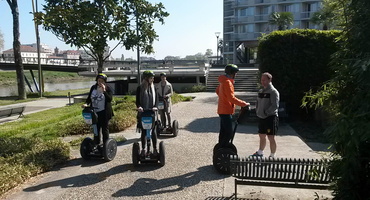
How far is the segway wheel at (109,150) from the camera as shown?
5.75 metres

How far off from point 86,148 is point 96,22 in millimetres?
3390

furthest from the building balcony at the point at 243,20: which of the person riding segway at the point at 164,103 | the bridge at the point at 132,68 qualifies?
the person riding segway at the point at 164,103

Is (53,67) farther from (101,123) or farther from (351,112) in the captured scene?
(351,112)

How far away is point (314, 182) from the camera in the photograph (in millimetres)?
3814

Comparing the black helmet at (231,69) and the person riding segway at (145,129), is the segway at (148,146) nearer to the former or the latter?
the person riding segway at (145,129)

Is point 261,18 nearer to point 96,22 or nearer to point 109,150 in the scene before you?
point 96,22

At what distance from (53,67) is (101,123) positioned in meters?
36.8

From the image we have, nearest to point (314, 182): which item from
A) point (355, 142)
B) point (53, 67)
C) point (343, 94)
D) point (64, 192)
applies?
point (343, 94)

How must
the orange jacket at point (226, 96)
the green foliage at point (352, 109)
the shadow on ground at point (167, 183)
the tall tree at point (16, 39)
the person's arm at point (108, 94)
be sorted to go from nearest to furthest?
1. the green foliage at point (352, 109)
2. the shadow on ground at point (167, 183)
3. the orange jacket at point (226, 96)
4. the person's arm at point (108, 94)
5. the tall tree at point (16, 39)

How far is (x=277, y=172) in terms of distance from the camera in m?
3.97

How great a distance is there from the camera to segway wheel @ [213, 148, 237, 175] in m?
4.98

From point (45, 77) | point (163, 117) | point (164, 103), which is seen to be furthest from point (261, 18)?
point (164, 103)

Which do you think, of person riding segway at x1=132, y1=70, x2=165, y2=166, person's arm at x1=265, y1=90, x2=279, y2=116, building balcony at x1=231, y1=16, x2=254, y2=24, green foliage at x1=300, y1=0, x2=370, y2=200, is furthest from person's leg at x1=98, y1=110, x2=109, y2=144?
building balcony at x1=231, y1=16, x2=254, y2=24

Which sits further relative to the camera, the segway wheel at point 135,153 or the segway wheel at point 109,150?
the segway wheel at point 109,150
